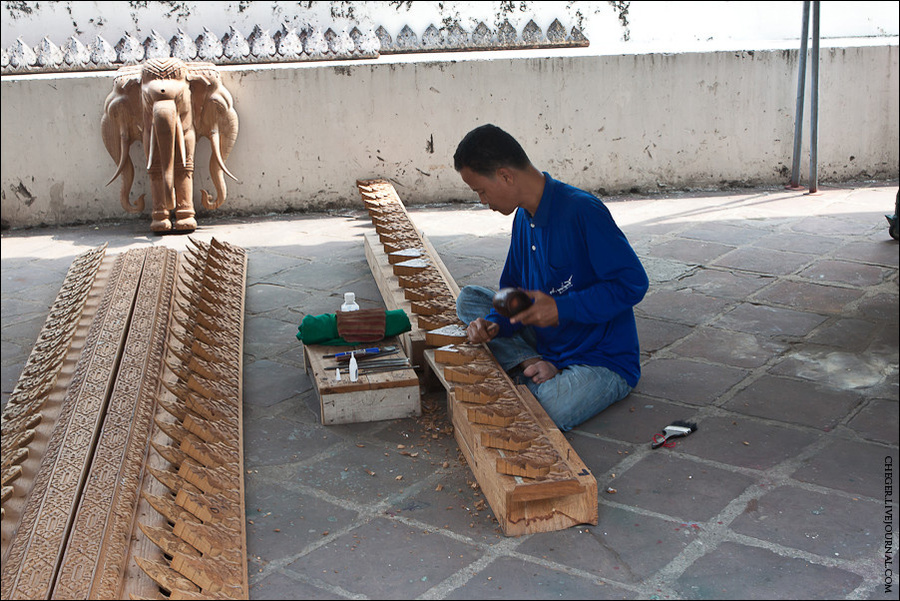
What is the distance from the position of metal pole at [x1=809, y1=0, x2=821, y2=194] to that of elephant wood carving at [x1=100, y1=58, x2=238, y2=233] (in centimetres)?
477

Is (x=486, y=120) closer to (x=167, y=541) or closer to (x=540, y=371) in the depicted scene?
(x=540, y=371)

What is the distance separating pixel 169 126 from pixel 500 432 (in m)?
4.94

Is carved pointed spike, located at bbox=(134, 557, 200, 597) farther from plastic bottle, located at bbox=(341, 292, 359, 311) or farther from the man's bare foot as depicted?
plastic bottle, located at bbox=(341, 292, 359, 311)

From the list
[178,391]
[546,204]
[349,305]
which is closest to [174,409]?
[178,391]

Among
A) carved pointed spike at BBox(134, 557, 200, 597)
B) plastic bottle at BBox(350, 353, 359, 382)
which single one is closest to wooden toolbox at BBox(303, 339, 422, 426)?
plastic bottle at BBox(350, 353, 359, 382)

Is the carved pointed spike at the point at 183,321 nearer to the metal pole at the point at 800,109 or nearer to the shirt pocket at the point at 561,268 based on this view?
the shirt pocket at the point at 561,268

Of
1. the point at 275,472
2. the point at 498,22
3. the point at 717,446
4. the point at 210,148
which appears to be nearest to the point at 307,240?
the point at 210,148

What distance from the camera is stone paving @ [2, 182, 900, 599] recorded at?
2605mm

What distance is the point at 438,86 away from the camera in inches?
314

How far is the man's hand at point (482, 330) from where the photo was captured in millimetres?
3703

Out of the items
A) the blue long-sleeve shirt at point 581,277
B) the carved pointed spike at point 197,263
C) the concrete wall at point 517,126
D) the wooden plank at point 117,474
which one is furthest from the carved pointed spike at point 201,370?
the concrete wall at point 517,126

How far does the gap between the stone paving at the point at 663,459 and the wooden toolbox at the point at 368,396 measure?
2.6 inches

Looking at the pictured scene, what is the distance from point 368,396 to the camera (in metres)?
3.68

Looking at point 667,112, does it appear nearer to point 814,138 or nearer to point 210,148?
point 814,138
